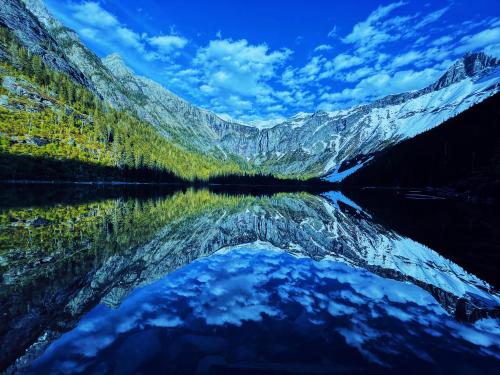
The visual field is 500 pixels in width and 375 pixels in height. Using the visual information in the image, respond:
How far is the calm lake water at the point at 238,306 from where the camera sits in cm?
821

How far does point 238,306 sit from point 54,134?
14427 cm

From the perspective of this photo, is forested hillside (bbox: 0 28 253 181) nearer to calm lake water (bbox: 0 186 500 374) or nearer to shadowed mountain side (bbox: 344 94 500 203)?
calm lake water (bbox: 0 186 500 374)

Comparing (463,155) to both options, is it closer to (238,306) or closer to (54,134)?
(238,306)

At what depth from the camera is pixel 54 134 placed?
127625 millimetres

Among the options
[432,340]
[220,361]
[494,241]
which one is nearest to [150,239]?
[220,361]

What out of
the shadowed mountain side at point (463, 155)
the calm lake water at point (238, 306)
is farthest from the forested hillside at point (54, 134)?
the shadowed mountain side at point (463, 155)

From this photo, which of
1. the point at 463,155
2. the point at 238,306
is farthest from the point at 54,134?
the point at 463,155

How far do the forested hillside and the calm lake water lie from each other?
9903cm

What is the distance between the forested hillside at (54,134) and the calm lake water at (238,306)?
325ft

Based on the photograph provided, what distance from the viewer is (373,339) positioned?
972 cm

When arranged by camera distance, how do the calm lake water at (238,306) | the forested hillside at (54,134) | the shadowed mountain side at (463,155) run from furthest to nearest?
the shadowed mountain side at (463,155) → the forested hillside at (54,134) → the calm lake water at (238,306)

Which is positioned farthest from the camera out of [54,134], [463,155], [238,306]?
[463,155]

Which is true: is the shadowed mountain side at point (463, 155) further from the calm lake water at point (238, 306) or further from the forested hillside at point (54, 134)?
the forested hillside at point (54, 134)

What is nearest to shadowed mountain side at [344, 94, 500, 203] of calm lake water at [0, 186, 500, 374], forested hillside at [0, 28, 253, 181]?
calm lake water at [0, 186, 500, 374]
